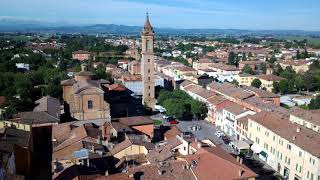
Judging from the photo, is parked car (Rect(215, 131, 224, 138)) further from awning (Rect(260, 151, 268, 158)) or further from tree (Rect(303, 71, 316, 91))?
tree (Rect(303, 71, 316, 91))

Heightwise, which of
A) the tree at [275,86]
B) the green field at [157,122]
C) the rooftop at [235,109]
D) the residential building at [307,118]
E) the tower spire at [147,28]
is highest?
the tower spire at [147,28]

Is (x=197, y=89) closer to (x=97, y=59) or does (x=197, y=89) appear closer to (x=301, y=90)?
(x=301, y=90)

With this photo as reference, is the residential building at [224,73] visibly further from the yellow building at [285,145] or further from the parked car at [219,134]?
the yellow building at [285,145]

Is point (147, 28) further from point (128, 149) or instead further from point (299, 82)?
point (299, 82)

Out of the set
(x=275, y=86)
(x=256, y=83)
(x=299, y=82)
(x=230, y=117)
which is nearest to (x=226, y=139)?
(x=230, y=117)

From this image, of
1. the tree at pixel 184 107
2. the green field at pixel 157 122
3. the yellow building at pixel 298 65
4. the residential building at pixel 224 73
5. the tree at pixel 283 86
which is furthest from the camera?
the yellow building at pixel 298 65

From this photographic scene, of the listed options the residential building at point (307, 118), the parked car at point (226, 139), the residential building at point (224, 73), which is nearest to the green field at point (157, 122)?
the parked car at point (226, 139)

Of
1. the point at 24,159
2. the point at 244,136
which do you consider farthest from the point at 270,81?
the point at 24,159

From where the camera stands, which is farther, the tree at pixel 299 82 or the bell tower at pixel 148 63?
the tree at pixel 299 82
